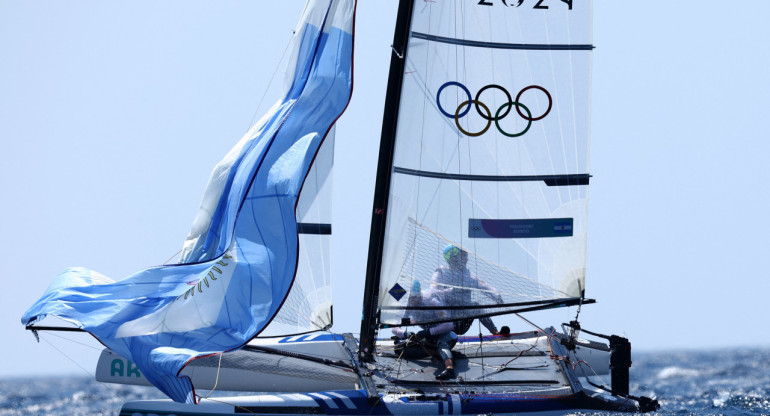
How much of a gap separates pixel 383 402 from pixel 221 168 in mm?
2977

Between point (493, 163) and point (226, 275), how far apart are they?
3011 millimetres

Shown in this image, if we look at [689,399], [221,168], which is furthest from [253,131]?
[689,399]

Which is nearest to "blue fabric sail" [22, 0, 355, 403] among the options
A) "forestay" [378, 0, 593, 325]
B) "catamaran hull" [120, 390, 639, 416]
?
"catamaran hull" [120, 390, 639, 416]

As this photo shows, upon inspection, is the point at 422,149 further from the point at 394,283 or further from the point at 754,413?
the point at 754,413

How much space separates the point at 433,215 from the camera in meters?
11.7

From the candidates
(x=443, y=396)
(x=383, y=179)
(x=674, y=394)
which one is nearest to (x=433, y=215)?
(x=383, y=179)

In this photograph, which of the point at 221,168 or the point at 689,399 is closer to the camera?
the point at 221,168

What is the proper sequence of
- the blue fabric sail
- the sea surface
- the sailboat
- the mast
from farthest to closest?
the sea surface, the mast, the sailboat, the blue fabric sail

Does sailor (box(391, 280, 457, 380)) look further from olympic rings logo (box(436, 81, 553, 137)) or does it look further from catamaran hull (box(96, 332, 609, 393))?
olympic rings logo (box(436, 81, 553, 137))

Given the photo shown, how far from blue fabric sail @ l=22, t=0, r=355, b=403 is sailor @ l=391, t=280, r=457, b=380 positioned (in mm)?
1683

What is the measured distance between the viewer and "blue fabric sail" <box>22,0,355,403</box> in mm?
10539

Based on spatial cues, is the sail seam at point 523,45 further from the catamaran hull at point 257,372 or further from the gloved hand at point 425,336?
the catamaran hull at point 257,372

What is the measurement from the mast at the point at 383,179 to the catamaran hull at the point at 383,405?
1.06 metres

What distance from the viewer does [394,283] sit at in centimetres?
1180
